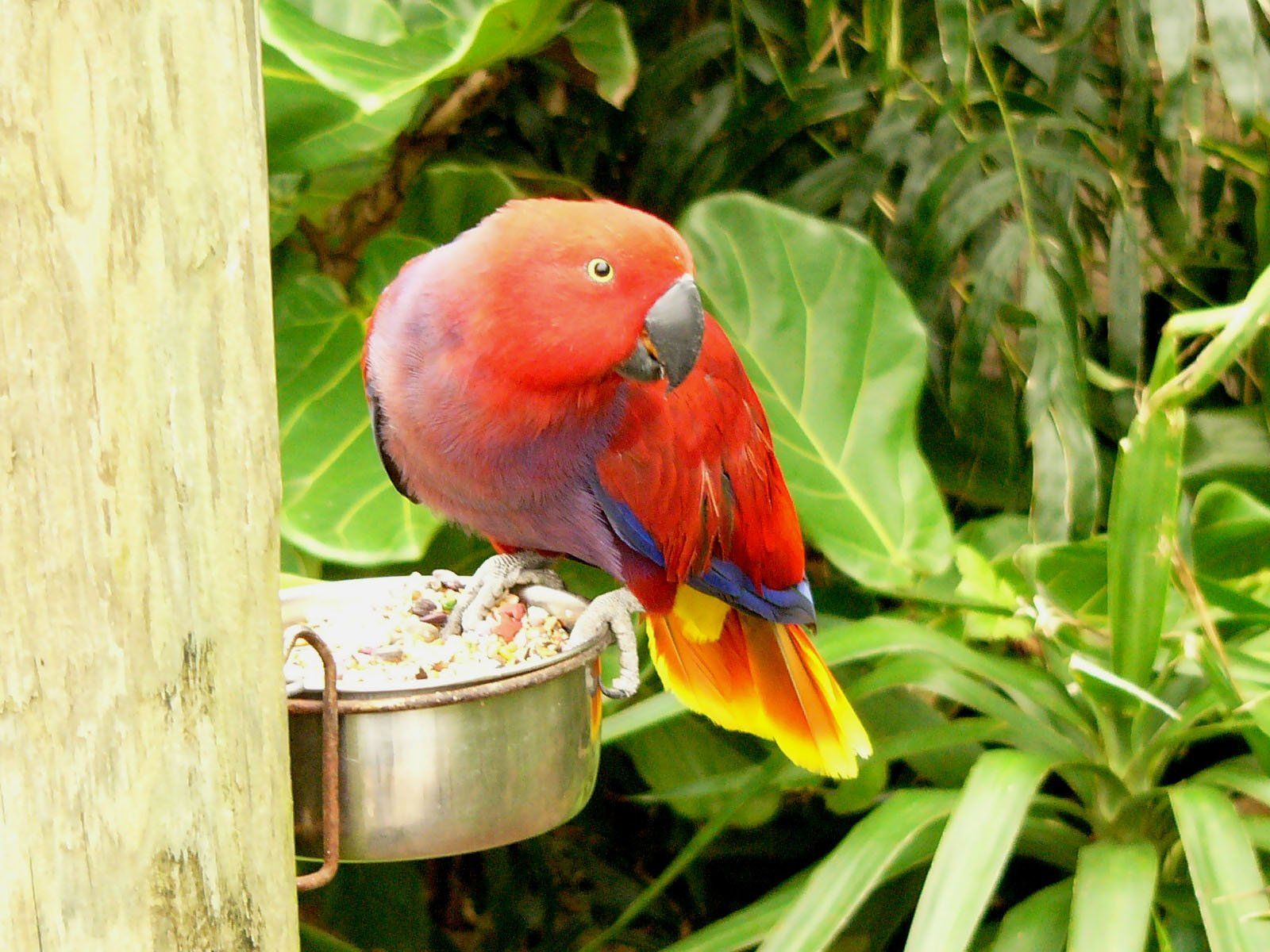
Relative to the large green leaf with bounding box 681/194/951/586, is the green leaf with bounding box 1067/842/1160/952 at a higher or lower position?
lower

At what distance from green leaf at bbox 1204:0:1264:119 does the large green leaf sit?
1.20 ft

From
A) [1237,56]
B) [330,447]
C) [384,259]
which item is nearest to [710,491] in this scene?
[330,447]

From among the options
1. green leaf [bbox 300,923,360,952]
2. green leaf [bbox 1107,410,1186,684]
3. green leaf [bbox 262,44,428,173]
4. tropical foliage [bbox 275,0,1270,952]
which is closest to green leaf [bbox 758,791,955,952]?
tropical foliage [bbox 275,0,1270,952]

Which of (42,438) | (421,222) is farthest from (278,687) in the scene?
(421,222)

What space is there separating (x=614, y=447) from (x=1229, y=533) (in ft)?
2.29

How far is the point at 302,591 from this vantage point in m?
1.00

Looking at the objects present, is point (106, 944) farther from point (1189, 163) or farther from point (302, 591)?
point (1189, 163)

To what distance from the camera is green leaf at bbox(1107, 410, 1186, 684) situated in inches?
40.4

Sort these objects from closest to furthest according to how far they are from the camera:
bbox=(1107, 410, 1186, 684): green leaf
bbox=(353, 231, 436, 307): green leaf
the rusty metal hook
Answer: the rusty metal hook, bbox=(1107, 410, 1186, 684): green leaf, bbox=(353, 231, 436, 307): green leaf

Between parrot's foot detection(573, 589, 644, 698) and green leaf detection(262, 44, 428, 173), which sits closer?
parrot's foot detection(573, 589, 644, 698)

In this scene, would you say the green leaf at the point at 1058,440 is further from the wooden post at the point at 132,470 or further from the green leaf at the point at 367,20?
the wooden post at the point at 132,470

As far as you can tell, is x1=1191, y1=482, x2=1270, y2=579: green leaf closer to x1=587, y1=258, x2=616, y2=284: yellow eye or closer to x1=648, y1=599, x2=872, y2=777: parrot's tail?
x1=648, y1=599, x2=872, y2=777: parrot's tail

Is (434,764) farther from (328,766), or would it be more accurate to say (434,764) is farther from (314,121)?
(314,121)

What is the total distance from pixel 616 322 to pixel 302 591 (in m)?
0.33
